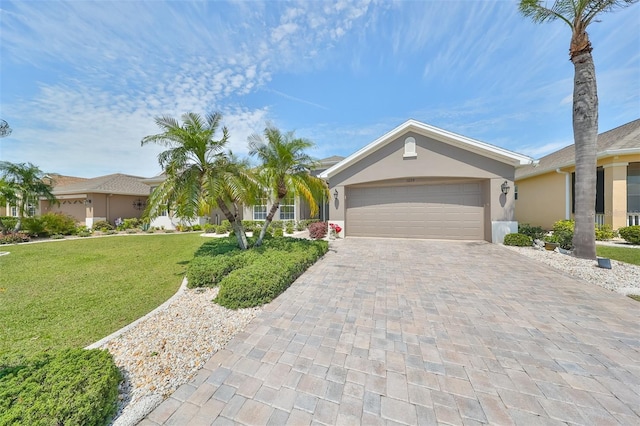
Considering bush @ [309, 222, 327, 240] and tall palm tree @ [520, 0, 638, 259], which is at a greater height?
tall palm tree @ [520, 0, 638, 259]

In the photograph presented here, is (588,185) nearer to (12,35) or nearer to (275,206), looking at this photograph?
(275,206)

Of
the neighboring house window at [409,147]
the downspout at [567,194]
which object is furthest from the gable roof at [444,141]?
the downspout at [567,194]

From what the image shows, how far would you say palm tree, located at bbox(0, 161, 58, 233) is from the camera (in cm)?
1443

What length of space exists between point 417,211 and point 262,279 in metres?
9.40

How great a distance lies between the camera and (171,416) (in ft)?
7.23

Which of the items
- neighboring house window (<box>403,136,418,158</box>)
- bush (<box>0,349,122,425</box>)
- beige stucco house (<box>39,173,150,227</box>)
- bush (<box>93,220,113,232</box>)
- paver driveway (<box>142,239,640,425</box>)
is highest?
neighboring house window (<box>403,136,418,158</box>)

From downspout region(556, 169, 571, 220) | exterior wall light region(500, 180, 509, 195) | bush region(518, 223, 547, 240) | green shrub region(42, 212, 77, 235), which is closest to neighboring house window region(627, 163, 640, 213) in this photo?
downspout region(556, 169, 571, 220)

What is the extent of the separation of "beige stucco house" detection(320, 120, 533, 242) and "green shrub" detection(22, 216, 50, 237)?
2019cm

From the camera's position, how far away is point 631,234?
379 inches

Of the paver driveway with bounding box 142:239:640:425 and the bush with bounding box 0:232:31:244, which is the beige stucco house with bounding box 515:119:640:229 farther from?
the bush with bounding box 0:232:31:244

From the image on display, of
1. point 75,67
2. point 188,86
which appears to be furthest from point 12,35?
point 188,86

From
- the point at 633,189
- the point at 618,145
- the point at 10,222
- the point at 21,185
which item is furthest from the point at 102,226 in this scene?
the point at 633,189

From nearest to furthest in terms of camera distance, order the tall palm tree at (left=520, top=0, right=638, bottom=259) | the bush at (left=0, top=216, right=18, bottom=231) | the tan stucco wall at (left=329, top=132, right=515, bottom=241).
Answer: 1. the tall palm tree at (left=520, top=0, right=638, bottom=259)
2. the tan stucco wall at (left=329, top=132, right=515, bottom=241)
3. the bush at (left=0, top=216, right=18, bottom=231)

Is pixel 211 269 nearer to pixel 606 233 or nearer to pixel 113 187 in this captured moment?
pixel 606 233
